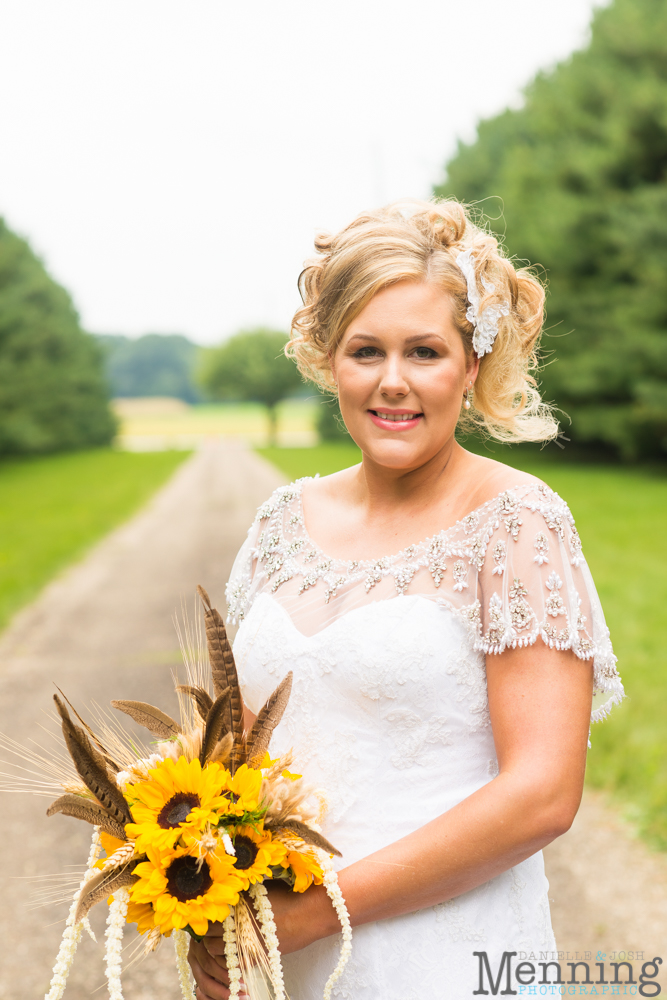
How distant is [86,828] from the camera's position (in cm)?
455

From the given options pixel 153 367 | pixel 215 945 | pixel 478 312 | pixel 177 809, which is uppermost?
pixel 478 312

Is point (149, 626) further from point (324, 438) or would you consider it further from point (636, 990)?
point (324, 438)

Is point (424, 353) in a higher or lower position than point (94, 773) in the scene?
higher

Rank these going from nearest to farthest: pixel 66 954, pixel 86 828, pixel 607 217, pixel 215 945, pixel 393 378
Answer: pixel 66 954 < pixel 215 945 < pixel 393 378 < pixel 86 828 < pixel 607 217

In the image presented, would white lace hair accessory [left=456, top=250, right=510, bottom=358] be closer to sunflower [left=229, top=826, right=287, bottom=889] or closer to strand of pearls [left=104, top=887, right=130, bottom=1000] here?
sunflower [left=229, top=826, right=287, bottom=889]

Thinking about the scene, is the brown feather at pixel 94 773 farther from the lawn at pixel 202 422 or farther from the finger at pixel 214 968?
the lawn at pixel 202 422

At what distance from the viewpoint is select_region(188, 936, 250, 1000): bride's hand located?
167cm

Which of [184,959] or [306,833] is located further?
[184,959]

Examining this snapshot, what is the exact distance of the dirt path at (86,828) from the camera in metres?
3.60

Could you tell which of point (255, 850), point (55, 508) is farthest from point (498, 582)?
point (55, 508)

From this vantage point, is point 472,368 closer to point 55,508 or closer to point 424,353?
point 424,353

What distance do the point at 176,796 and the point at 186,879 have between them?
0.15 metres

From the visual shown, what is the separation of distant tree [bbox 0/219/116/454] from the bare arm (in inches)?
1119

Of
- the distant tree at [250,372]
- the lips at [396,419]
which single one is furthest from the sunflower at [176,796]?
the distant tree at [250,372]
